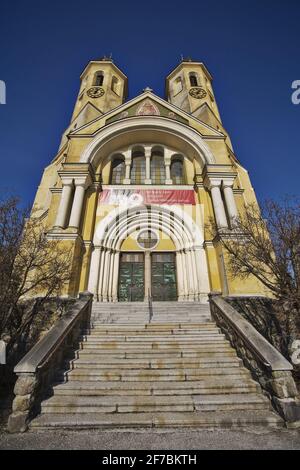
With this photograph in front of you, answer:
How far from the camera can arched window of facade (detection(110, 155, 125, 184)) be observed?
614 inches

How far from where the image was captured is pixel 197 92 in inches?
858

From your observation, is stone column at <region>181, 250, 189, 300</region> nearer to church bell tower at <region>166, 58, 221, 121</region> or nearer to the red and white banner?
the red and white banner

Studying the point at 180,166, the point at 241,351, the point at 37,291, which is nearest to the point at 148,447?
the point at 241,351

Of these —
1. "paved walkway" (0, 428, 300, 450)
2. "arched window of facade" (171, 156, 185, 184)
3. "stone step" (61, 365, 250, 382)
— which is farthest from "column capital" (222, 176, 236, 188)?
"paved walkway" (0, 428, 300, 450)

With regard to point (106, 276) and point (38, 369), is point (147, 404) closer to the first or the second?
point (38, 369)

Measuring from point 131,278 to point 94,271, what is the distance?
2.22 meters

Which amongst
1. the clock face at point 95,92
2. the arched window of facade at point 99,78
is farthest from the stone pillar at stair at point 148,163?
the arched window of facade at point 99,78

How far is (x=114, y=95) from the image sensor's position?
22359 millimetres

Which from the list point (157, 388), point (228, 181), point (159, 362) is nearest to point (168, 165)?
point (228, 181)

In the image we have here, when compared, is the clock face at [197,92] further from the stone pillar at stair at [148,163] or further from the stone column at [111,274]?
the stone column at [111,274]

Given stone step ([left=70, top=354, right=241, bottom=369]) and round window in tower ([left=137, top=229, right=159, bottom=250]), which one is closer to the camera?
stone step ([left=70, top=354, right=241, bottom=369])

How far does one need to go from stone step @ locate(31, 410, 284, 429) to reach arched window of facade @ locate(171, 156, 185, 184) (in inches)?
529

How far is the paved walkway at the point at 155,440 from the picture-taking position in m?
3.21

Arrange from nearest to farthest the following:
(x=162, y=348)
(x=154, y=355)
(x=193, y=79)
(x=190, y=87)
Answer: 1. (x=154, y=355)
2. (x=162, y=348)
3. (x=190, y=87)
4. (x=193, y=79)
